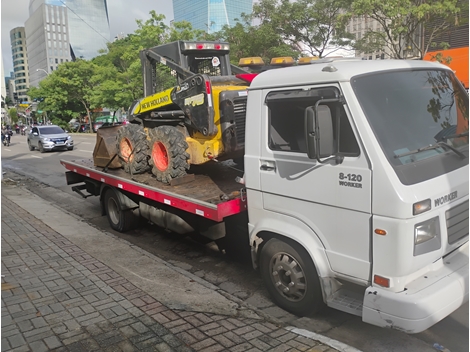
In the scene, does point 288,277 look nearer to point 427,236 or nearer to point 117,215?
point 427,236

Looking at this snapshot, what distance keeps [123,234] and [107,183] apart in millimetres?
964

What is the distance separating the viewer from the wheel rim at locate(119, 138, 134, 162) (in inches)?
267

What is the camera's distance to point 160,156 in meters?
6.09

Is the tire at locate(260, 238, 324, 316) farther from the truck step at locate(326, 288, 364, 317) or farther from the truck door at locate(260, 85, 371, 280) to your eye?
the truck door at locate(260, 85, 371, 280)

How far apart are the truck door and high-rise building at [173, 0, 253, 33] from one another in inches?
870

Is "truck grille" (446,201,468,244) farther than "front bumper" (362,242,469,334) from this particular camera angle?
Yes

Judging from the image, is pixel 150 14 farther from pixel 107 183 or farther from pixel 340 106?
pixel 340 106

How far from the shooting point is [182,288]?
458 cm

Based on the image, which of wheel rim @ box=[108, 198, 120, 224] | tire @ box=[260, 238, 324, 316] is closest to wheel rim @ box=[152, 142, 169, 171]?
wheel rim @ box=[108, 198, 120, 224]

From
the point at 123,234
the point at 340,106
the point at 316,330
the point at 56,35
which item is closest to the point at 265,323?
the point at 316,330

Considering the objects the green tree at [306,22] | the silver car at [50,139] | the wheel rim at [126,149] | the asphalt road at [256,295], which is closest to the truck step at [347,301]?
the asphalt road at [256,295]

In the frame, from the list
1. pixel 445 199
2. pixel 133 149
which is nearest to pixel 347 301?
pixel 445 199

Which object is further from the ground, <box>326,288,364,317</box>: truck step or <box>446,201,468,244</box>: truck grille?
<box>446,201,468,244</box>: truck grille

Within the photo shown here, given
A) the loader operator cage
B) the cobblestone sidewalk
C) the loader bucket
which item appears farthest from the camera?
the loader bucket
